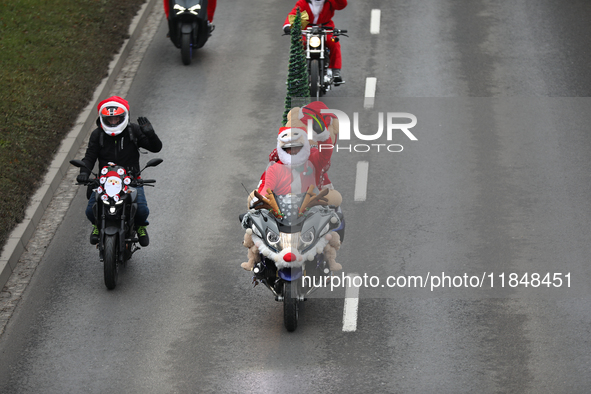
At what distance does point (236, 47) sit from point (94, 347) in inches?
408

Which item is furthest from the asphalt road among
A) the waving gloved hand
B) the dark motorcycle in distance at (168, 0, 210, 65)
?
the waving gloved hand

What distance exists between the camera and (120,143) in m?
11.2

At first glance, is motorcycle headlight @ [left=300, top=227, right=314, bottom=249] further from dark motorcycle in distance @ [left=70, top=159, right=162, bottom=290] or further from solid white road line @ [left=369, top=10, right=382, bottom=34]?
solid white road line @ [left=369, top=10, right=382, bottom=34]

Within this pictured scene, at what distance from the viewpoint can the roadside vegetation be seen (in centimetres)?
1322

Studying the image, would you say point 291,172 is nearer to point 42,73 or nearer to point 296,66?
point 296,66

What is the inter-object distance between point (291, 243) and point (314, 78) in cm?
704

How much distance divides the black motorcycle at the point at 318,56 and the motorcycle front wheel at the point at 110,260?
6279 millimetres

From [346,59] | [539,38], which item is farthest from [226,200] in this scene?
[539,38]

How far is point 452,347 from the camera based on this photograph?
31.2 ft

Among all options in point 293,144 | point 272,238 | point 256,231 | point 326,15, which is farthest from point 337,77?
point 272,238

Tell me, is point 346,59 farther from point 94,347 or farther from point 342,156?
point 94,347

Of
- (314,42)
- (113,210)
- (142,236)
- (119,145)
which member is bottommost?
(142,236)

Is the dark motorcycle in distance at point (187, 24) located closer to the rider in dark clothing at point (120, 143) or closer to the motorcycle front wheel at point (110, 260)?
the rider in dark clothing at point (120, 143)

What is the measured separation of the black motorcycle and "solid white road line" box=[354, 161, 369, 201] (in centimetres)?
246
